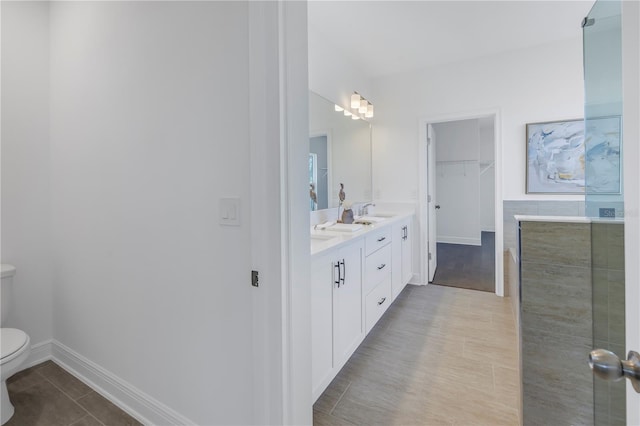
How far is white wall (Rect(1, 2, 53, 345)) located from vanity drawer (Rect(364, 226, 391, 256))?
7.25 ft

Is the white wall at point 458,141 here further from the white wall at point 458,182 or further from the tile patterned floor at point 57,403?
the tile patterned floor at point 57,403

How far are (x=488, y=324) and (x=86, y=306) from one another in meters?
2.99

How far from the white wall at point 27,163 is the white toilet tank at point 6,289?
15 centimetres

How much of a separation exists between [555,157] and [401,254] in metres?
1.82

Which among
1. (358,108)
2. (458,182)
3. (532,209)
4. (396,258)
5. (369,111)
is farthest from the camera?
(458,182)

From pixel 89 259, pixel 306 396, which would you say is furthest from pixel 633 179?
pixel 89 259

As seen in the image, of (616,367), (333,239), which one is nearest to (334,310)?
(333,239)

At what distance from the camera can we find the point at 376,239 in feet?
7.39

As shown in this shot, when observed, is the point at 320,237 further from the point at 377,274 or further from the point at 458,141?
the point at 458,141

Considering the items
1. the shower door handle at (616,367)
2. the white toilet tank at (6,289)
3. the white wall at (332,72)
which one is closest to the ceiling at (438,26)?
the white wall at (332,72)

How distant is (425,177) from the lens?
3480 millimetres

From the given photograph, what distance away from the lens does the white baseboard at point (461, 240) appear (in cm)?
594

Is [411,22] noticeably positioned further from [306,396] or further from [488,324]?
[306,396]

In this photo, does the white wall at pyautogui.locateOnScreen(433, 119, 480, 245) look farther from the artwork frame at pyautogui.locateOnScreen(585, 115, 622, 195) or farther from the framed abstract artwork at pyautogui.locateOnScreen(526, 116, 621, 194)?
the artwork frame at pyautogui.locateOnScreen(585, 115, 622, 195)
